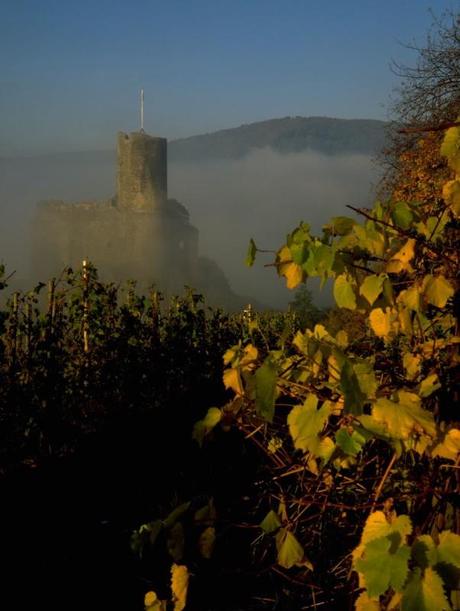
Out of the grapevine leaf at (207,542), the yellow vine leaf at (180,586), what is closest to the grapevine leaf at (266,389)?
the grapevine leaf at (207,542)

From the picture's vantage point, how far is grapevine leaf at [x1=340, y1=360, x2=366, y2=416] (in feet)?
4.17

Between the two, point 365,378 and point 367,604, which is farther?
point 367,604

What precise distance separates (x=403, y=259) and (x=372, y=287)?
0.10 meters

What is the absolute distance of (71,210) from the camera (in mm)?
86562

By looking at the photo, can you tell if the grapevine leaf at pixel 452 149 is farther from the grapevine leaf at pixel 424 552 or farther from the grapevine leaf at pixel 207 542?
the grapevine leaf at pixel 207 542

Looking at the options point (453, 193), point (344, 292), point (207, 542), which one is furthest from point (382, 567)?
point (453, 193)

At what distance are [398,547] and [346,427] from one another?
10.5 inches

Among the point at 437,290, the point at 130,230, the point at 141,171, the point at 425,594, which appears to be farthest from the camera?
the point at 130,230

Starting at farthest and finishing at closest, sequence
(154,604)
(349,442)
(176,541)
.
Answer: (154,604) < (176,541) < (349,442)

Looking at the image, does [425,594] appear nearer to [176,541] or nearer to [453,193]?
[176,541]

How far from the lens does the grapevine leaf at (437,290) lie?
150 cm

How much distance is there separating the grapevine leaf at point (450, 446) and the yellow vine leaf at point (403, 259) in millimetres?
385

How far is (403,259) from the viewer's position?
1572 millimetres

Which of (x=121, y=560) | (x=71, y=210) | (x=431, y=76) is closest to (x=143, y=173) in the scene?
(x=71, y=210)
